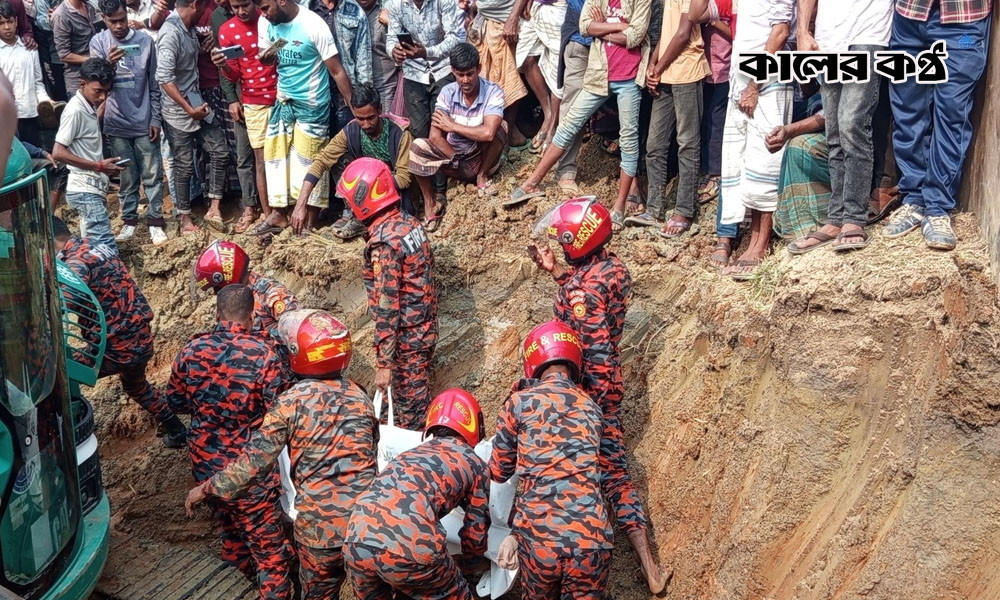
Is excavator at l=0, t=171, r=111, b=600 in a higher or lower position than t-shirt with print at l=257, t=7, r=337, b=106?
lower

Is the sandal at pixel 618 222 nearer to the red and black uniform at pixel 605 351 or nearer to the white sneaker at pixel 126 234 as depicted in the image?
the red and black uniform at pixel 605 351

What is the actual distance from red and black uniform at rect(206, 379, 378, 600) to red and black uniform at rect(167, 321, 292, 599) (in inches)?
18.2

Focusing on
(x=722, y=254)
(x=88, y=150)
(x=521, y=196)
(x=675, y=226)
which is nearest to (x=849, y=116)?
(x=722, y=254)

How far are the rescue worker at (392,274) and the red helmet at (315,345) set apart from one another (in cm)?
118

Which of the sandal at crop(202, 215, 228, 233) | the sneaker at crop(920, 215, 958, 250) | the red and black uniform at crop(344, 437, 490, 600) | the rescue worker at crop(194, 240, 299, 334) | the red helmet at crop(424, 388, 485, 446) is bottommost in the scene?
the red and black uniform at crop(344, 437, 490, 600)

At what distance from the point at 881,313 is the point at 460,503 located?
296 centimetres

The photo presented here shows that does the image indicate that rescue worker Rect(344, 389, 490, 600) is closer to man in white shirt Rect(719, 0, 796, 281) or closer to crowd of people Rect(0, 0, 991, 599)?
crowd of people Rect(0, 0, 991, 599)

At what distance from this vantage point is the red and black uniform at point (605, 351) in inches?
250

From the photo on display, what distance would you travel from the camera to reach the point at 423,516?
17.1ft

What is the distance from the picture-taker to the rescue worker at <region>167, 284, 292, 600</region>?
6.26 metres

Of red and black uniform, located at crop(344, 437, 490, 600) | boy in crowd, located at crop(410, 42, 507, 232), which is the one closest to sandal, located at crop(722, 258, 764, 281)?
boy in crowd, located at crop(410, 42, 507, 232)

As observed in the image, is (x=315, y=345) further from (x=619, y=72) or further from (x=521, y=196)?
(x=619, y=72)

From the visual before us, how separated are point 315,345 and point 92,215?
15.6 ft

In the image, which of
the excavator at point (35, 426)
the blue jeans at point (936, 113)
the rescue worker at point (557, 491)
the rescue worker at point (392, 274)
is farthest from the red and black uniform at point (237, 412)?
the blue jeans at point (936, 113)
